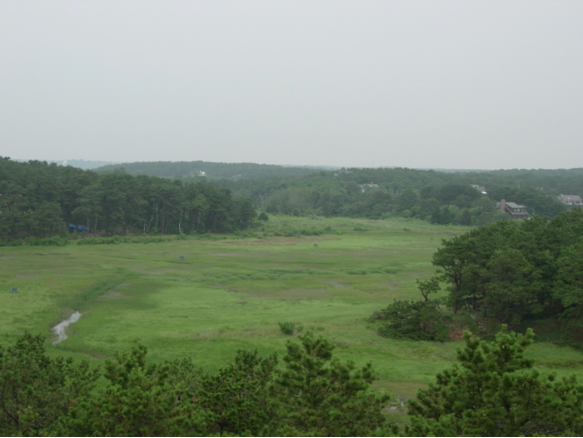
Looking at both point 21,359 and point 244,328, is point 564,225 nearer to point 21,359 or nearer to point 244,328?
point 244,328

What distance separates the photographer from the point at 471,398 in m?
12.9

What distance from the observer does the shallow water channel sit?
31.6 metres

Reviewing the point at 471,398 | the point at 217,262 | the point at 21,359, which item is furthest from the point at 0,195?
the point at 471,398

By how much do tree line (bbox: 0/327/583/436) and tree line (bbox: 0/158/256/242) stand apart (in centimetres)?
6349

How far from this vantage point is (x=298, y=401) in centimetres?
1324

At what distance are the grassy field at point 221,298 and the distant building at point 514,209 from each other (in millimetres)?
54344

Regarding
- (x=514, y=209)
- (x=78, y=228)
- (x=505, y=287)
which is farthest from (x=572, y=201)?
(x=505, y=287)

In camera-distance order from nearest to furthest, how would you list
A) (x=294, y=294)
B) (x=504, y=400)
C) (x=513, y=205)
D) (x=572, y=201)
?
(x=504, y=400) < (x=294, y=294) < (x=513, y=205) < (x=572, y=201)

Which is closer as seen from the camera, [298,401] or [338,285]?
[298,401]

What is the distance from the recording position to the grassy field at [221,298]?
2817cm

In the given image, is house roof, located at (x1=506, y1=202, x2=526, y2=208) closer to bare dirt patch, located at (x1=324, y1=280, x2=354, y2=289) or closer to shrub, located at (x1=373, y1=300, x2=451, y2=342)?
bare dirt patch, located at (x1=324, y1=280, x2=354, y2=289)

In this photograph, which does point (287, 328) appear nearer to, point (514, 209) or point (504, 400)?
point (504, 400)

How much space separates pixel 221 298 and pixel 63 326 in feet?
41.4

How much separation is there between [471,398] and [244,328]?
20760 mm
